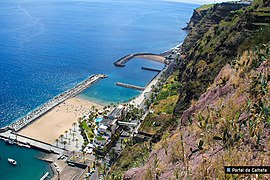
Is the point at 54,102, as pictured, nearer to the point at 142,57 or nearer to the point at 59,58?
the point at 59,58

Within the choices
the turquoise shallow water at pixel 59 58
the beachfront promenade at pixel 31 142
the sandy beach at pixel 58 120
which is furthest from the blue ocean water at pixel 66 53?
the beachfront promenade at pixel 31 142

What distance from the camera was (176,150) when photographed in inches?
509

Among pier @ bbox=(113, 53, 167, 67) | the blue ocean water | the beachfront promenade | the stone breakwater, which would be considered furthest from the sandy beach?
pier @ bbox=(113, 53, 167, 67)

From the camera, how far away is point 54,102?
68.4 metres

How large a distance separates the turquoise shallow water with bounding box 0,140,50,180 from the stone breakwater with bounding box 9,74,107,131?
6615 millimetres

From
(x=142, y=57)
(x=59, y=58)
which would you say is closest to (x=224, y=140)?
(x=59, y=58)

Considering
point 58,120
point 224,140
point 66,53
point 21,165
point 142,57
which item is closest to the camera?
point 224,140

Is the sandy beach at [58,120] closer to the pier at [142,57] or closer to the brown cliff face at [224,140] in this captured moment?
the pier at [142,57]

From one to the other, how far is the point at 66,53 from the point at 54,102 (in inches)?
1708

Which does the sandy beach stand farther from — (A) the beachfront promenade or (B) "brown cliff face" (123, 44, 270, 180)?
(B) "brown cliff face" (123, 44, 270, 180)

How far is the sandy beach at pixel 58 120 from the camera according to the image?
54.3 meters

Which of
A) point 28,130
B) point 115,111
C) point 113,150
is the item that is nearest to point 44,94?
point 28,130

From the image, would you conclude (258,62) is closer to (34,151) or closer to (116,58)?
(34,151)

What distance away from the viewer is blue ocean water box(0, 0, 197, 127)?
74.2 meters
